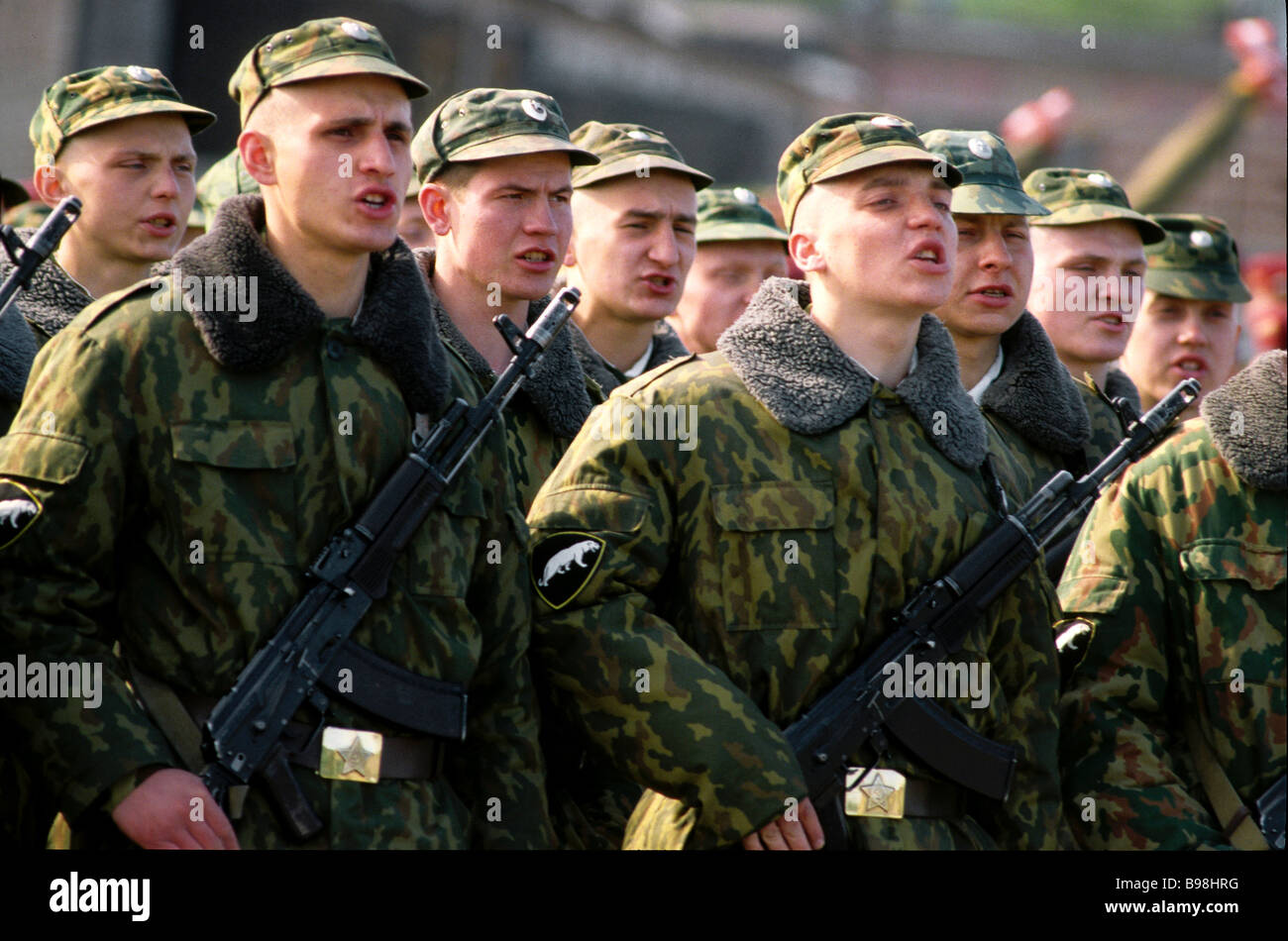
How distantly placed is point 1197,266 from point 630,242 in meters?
2.24

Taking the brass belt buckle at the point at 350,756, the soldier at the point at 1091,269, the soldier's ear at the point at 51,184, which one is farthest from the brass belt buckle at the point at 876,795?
the soldier's ear at the point at 51,184

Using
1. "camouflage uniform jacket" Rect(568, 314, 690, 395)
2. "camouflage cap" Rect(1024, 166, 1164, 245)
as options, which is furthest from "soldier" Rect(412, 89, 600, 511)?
"camouflage cap" Rect(1024, 166, 1164, 245)

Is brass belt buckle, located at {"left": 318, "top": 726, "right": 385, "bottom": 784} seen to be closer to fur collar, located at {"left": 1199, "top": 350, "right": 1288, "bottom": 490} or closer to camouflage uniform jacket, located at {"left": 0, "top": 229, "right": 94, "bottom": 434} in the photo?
camouflage uniform jacket, located at {"left": 0, "top": 229, "right": 94, "bottom": 434}

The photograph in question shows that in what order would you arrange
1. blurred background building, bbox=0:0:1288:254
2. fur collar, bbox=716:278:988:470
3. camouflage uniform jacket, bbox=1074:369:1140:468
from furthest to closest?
1. blurred background building, bbox=0:0:1288:254
2. camouflage uniform jacket, bbox=1074:369:1140:468
3. fur collar, bbox=716:278:988:470

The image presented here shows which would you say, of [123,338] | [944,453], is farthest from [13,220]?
[944,453]

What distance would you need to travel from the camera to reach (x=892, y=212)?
4.62 metres

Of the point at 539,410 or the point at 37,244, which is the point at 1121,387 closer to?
the point at 539,410

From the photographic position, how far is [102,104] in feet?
19.1

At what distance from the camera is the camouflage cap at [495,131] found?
5188mm

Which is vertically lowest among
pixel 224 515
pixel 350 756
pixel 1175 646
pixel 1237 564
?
pixel 350 756

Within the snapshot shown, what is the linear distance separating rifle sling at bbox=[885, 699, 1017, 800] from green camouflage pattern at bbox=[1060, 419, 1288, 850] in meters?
0.47

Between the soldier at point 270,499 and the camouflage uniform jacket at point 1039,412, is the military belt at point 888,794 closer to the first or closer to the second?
the soldier at point 270,499

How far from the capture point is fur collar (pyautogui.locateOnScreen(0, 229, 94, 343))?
17.4ft

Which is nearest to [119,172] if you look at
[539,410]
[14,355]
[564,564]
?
[14,355]
